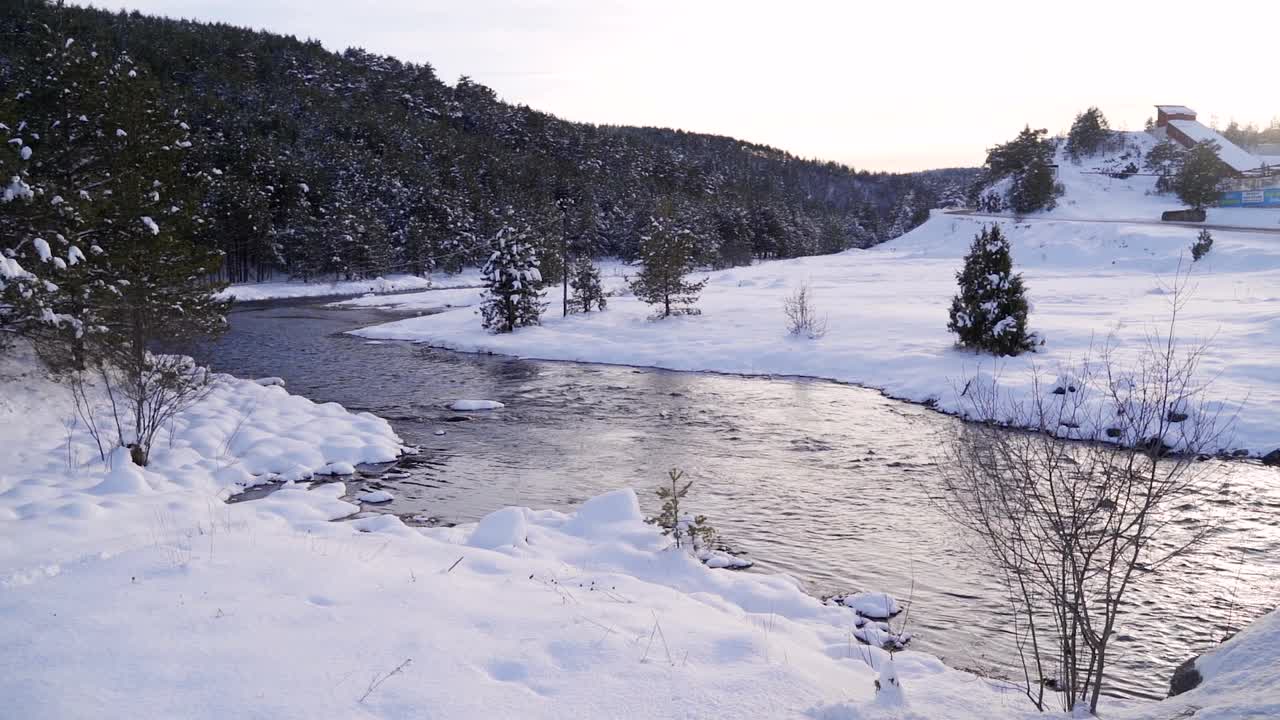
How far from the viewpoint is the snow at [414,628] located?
4.64 m

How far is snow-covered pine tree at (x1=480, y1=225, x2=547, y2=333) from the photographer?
36.6 meters

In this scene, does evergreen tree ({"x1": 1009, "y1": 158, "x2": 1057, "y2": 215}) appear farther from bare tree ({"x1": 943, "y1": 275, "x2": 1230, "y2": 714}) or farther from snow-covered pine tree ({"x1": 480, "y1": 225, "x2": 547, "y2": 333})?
snow-covered pine tree ({"x1": 480, "y1": 225, "x2": 547, "y2": 333})

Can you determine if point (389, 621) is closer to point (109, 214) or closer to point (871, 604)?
point (871, 604)

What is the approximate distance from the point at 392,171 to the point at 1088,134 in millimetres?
87176

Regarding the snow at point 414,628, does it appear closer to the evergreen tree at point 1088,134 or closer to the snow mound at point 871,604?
the snow mound at point 871,604

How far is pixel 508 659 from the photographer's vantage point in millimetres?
5566

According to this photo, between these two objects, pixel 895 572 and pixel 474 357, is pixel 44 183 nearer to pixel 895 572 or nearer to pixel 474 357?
pixel 474 357

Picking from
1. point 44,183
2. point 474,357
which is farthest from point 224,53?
point 44,183

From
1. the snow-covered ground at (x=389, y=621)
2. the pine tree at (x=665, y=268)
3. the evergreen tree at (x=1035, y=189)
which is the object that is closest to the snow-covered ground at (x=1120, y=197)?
the evergreen tree at (x=1035, y=189)

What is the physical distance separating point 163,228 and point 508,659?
59.0 feet

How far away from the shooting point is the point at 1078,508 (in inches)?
230

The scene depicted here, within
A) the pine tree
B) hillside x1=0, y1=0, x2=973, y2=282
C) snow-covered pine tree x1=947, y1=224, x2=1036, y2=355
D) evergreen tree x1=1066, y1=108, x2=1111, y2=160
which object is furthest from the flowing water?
evergreen tree x1=1066, y1=108, x2=1111, y2=160

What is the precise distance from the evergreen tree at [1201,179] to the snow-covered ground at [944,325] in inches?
456

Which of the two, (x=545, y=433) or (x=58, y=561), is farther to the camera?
(x=545, y=433)
